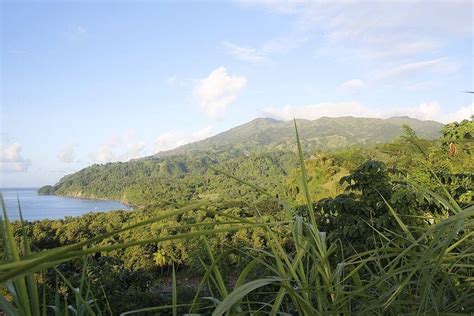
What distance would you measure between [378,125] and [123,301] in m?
128

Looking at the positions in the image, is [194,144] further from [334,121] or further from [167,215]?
[167,215]

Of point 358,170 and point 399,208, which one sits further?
point 358,170

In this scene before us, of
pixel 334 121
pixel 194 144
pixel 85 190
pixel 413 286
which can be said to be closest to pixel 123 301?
pixel 413 286

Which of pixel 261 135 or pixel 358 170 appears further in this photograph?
pixel 261 135

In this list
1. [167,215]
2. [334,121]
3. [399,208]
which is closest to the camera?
[167,215]

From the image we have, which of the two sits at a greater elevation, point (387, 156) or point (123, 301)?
point (387, 156)

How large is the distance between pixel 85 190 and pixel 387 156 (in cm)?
5863

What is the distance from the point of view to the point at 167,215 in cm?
28

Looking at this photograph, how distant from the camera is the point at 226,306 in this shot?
339mm

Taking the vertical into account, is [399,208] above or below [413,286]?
below

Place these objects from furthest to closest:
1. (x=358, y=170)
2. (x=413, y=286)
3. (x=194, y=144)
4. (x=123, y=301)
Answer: (x=194, y=144) → (x=123, y=301) → (x=358, y=170) → (x=413, y=286)

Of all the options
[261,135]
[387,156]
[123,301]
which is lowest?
[123,301]

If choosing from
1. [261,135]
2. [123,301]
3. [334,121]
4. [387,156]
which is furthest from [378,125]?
[123,301]

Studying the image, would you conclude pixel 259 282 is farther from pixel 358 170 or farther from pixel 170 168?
pixel 170 168
